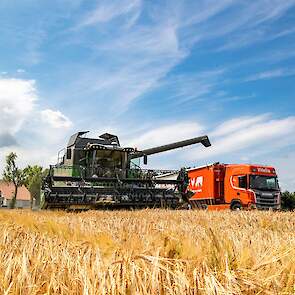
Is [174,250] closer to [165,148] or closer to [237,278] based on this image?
[237,278]

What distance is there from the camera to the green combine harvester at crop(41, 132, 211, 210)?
13289 millimetres

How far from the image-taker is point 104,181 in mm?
14453

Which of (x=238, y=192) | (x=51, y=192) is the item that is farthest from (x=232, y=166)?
(x=51, y=192)

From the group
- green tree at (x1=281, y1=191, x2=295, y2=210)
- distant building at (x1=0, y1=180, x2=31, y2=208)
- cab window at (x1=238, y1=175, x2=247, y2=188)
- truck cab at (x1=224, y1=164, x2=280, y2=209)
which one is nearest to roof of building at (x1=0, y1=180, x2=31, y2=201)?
distant building at (x1=0, y1=180, x2=31, y2=208)

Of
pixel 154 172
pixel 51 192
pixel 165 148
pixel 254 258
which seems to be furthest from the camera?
pixel 165 148

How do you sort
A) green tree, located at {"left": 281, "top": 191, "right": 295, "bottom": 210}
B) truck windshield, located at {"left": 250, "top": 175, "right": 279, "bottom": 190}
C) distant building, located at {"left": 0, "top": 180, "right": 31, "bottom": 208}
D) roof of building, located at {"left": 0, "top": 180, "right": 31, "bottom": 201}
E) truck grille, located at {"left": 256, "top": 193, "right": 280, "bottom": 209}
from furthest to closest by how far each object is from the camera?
roof of building, located at {"left": 0, "top": 180, "right": 31, "bottom": 201} → distant building, located at {"left": 0, "top": 180, "right": 31, "bottom": 208} → green tree, located at {"left": 281, "top": 191, "right": 295, "bottom": 210} → truck windshield, located at {"left": 250, "top": 175, "right": 279, "bottom": 190} → truck grille, located at {"left": 256, "top": 193, "right": 280, "bottom": 209}

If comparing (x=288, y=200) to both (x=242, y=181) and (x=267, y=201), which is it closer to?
(x=267, y=201)

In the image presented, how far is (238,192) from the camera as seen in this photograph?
20422 millimetres

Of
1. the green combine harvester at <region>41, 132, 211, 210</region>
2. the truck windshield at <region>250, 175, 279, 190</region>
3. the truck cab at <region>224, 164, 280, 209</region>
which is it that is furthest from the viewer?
the truck windshield at <region>250, 175, 279, 190</region>

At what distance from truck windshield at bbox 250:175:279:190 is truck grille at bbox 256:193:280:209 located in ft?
1.25

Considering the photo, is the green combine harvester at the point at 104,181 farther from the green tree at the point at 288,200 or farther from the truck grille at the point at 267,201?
the green tree at the point at 288,200

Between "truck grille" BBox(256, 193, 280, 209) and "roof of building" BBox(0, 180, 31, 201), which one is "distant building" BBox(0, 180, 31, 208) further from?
"truck grille" BBox(256, 193, 280, 209)

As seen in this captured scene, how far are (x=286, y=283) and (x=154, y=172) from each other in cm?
1468

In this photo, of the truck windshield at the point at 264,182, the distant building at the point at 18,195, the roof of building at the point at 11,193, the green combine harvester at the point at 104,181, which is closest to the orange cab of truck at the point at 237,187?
the truck windshield at the point at 264,182
